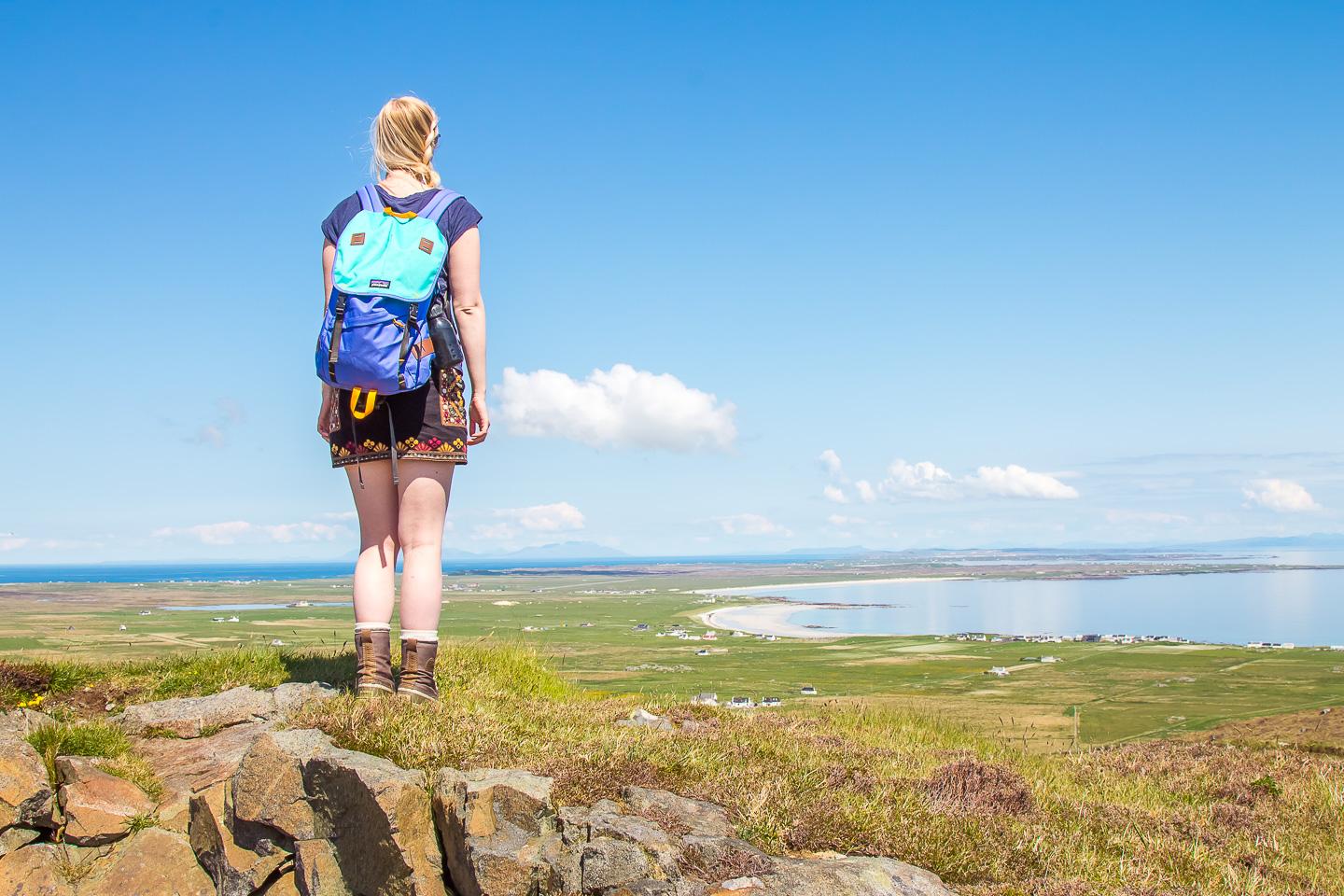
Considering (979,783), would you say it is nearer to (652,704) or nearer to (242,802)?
(652,704)

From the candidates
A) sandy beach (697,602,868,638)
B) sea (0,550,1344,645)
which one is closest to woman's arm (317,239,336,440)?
sandy beach (697,602,868,638)

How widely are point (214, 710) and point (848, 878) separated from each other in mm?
4888

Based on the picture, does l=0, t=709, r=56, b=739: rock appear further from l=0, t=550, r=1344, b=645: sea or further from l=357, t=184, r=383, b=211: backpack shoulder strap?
l=0, t=550, r=1344, b=645: sea

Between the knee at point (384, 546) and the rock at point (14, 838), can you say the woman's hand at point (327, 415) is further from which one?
the rock at point (14, 838)

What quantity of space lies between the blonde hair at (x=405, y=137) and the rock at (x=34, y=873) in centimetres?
484

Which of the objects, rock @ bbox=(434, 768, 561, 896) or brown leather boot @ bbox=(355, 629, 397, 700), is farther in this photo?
brown leather boot @ bbox=(355, 629, 397, 700)

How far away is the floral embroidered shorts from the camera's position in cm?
634

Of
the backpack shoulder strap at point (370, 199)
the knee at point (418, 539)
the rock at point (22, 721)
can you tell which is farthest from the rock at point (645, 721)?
the backpack shoulder strap at point (370, 199)

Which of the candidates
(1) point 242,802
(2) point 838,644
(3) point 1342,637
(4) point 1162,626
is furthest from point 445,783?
(4) point 1162,626

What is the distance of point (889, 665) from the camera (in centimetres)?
6412

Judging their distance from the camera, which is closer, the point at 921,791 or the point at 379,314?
→ the point at 921,791

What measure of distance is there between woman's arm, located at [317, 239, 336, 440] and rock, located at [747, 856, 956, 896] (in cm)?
440

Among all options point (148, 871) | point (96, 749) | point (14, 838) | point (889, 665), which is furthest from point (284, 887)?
point (889, 665)

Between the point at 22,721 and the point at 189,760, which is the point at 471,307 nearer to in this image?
the point at 189,760
